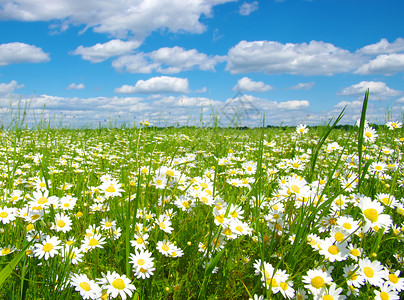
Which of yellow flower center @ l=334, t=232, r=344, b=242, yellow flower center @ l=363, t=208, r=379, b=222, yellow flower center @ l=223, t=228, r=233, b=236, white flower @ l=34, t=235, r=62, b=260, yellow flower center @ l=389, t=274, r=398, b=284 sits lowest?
yellow flower center @ l=389, t=274, r=398, b=284

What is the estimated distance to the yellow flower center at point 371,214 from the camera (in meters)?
1.47

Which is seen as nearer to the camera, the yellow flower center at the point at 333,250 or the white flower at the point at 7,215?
the yellow flower center at the point at 333,250

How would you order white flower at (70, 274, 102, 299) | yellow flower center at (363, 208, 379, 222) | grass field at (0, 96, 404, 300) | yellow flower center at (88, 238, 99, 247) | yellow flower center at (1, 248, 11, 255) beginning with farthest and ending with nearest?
yellow flower center at (88, 238, 99, 247)
yellow flower center at (1, 248, 11, 255)
yellow flower center at (363, 208, 379, 222)
grass field at (0, 96, 404, 300)
white flower at (70, 274, 102, 299)

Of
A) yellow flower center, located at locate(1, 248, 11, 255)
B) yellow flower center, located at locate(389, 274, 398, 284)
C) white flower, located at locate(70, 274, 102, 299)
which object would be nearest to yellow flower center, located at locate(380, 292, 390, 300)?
yellow flower center, located at locate(389, 274, 398, 284)

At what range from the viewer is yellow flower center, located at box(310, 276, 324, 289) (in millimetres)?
1322

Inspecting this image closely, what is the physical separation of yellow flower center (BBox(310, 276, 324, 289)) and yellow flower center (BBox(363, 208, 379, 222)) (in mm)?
428

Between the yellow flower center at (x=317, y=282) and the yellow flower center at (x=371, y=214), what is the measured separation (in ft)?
1.40

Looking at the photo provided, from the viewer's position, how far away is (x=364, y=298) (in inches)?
61.7

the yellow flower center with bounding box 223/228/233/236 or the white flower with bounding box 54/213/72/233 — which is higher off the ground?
the yellow flower center with bounding box 223/228/233/236

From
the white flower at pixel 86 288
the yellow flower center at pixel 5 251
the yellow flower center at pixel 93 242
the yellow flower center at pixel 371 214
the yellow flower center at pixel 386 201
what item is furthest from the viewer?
the yellow flower center at pixel 386 201

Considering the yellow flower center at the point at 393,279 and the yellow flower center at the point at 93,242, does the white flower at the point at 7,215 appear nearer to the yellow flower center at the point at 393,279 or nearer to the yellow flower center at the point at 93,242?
the yellow flower center at the point at 93,242

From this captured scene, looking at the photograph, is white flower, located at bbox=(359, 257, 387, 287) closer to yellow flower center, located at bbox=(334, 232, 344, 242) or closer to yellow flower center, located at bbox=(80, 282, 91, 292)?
yellow flower center, located at bbox=(334, 232, 344, 242)

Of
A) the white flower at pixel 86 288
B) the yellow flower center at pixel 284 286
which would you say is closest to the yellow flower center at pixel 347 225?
the yellow flower center at pixel 284 286

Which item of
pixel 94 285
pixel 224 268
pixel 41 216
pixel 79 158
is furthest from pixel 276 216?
pixel 79 158
